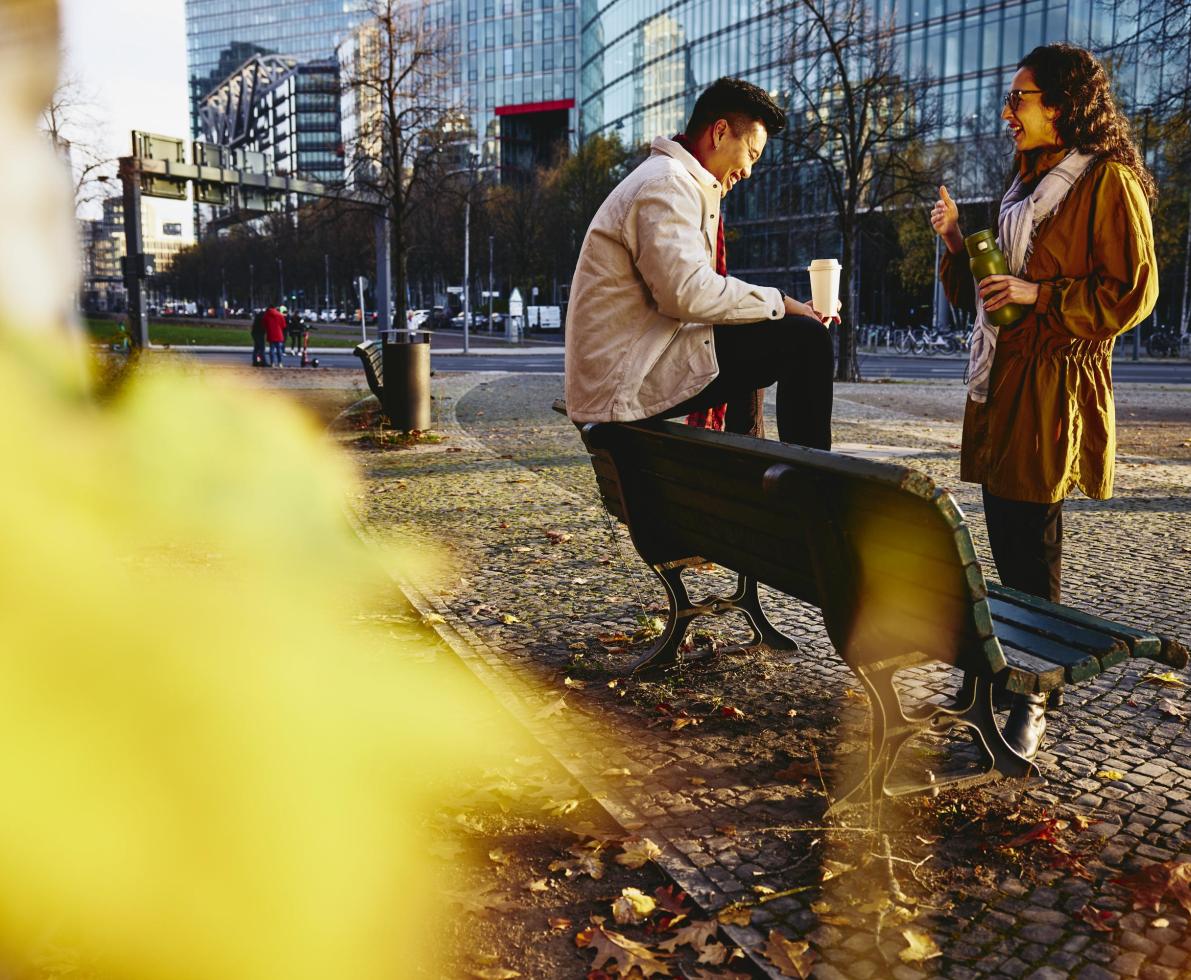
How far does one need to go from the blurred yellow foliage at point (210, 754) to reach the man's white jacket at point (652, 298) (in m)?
1.31

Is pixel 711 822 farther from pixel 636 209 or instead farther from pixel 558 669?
pixel 636 209

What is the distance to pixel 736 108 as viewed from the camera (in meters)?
3.84

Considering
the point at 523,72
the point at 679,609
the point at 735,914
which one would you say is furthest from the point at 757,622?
the point at 523,72

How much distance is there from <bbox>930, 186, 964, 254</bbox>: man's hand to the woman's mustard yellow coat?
0.28 metres

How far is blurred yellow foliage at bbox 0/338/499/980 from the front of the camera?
2.76 m

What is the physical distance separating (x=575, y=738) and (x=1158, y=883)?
5.87ft

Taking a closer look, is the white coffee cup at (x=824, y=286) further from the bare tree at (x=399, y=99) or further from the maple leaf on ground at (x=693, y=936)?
the bare tree at (x=399, y=99)

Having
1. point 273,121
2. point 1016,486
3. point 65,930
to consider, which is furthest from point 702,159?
point 273,121

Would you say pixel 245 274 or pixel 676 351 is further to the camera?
pixel 245 274

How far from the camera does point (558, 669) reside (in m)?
4.66

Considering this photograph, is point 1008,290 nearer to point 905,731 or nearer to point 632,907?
point 905,731

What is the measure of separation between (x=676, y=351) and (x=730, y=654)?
4.87ft

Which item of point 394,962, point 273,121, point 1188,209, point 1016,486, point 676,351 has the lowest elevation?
point 394,962

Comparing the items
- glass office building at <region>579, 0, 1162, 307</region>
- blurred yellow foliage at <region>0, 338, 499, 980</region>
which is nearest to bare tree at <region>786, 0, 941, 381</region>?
glass office building at <region>579, 0, 1162, 307</region>
